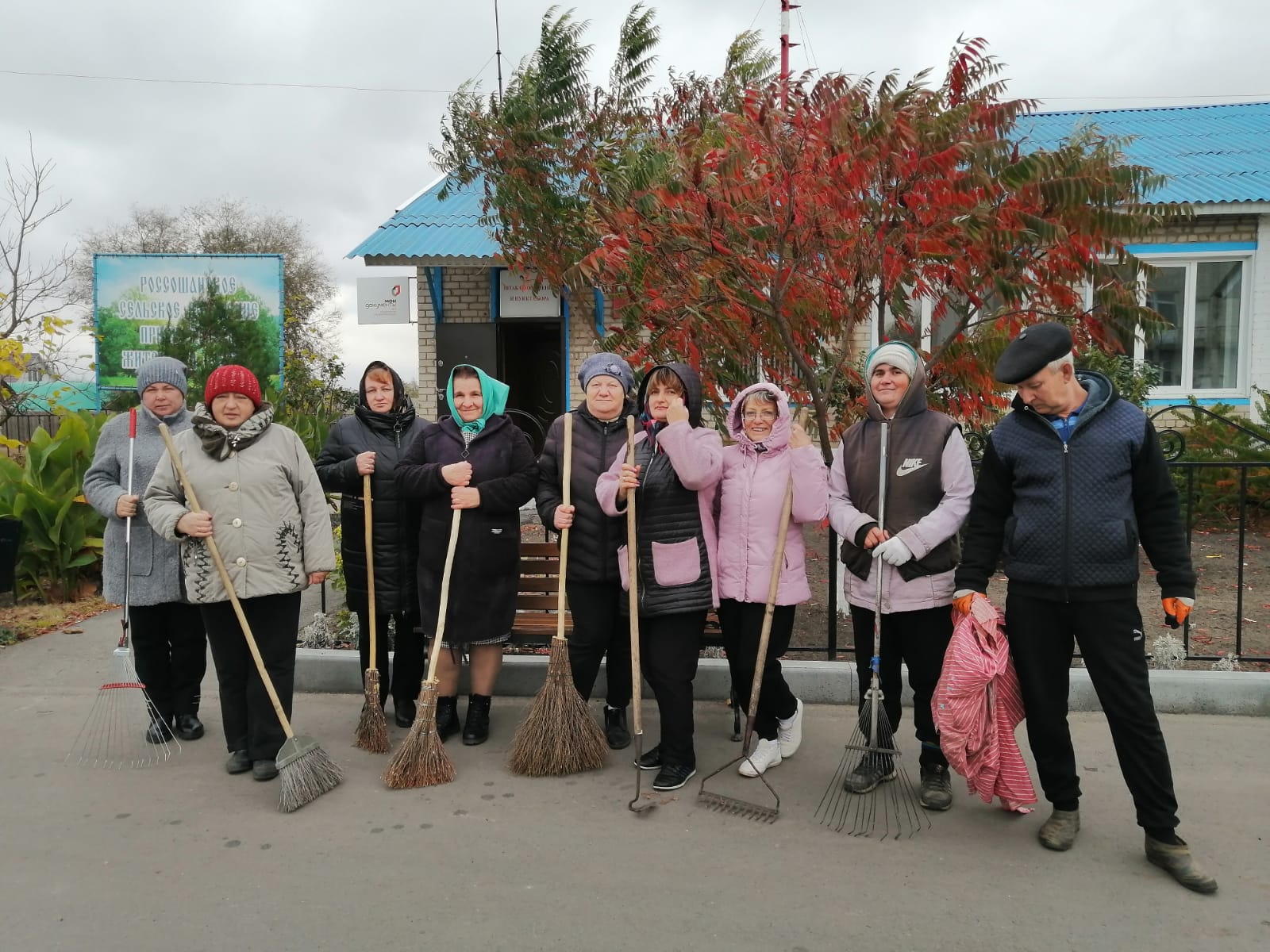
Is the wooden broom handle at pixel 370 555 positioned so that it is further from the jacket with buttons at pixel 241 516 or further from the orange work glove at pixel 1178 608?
the orange work glove at pixel 1178 608

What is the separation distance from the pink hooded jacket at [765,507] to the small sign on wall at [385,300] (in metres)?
8.93

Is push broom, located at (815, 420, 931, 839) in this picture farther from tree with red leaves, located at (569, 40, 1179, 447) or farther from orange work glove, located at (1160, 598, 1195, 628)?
tree with red leaves, located at (569, 40, 1179, 447)

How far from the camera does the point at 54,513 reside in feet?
21.1

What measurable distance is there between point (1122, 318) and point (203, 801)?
4.95 meters

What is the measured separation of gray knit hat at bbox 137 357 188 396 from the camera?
4.11 m

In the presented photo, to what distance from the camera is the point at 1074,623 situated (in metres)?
3.02

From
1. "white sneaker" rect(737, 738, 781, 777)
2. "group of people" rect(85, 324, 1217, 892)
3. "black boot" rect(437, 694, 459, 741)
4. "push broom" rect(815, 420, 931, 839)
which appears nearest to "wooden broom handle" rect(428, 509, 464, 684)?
"group of people" rect(85, 324, 1217, 892)

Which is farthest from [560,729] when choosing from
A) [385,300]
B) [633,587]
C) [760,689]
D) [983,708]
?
[385,300]

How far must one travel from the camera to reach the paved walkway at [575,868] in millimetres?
2658

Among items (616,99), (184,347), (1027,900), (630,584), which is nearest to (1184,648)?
(1027,900)

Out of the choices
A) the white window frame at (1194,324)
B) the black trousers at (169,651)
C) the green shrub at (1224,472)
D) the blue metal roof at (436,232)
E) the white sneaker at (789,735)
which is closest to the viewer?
the white sneaker at (789,735)

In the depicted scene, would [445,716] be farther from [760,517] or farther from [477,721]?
[760,517]

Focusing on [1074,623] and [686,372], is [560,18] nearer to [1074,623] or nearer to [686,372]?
[686,372]

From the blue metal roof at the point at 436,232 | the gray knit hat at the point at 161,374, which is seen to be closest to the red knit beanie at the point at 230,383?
the gray knit hat at the point at 161,374
